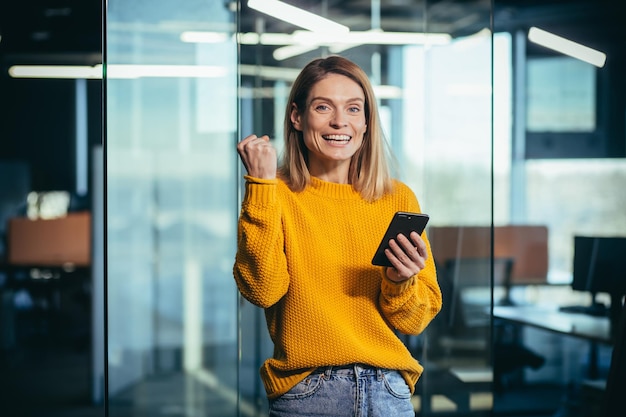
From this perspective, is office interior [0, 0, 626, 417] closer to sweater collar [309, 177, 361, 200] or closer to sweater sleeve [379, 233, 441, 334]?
sweater collar [309, 177, 361, 200]

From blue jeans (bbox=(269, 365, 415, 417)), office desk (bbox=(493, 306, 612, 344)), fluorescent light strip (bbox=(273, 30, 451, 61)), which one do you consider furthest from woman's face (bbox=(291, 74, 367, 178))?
office desk (bbox=(493, 306, 612, 344))

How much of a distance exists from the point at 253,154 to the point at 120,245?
10.2 ft

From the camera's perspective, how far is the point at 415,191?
3418mm

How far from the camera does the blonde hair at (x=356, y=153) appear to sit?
146cm

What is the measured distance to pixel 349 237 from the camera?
1.42 metres

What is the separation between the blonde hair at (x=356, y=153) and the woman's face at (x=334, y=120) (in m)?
0.02

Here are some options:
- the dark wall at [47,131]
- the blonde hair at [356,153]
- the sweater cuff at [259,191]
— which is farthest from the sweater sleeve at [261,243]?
the dark wall at [47,131]

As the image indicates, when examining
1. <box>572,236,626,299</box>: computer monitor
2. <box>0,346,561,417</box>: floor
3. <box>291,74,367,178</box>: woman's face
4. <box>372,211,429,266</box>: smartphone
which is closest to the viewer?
<box>372,211,429,266</box>: smartphone

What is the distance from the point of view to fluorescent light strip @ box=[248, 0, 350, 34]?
2568 mm

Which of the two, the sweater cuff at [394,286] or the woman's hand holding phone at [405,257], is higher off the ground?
the woman's hand holding phone at [405,257]

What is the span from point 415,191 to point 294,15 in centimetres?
112

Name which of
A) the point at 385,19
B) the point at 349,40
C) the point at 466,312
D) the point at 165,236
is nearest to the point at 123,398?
the point at 165,236

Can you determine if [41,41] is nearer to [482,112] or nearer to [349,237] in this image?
[482,112]

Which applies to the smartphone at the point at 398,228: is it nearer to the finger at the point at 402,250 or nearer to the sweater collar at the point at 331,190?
the finger at the point at 402,250
